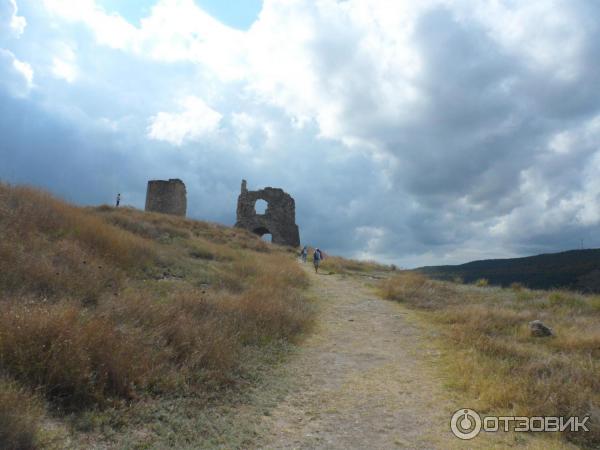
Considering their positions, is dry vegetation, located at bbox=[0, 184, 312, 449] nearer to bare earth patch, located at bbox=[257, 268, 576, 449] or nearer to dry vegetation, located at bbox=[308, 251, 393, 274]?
bare earth patch, located at bbox=[257, 268, 576, 449]

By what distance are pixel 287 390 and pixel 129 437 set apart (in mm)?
2311

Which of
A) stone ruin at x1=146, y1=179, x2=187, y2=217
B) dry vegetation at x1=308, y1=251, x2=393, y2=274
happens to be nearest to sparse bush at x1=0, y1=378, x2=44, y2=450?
dry vegetation at x1=308, y1=251, x2=393, y2=274

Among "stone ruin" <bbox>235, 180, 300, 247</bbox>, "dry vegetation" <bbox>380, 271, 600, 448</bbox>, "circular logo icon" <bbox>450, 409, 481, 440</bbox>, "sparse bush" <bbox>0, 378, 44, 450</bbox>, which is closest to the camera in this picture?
"sparse bush" <bbox>0, 378, 44, 450</bbox>

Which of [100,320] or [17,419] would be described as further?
[100,320]

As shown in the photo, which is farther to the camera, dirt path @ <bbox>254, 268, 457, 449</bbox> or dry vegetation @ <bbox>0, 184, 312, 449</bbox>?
dirt path @ <bbox>254, 268, 457, 449</bbox>

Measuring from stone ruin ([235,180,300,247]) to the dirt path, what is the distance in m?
26.9

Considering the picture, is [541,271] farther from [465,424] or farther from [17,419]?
[17,419]

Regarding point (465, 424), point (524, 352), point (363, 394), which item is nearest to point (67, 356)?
point (363, 394)

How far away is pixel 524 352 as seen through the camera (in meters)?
6.80

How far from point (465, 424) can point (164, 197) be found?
1253 inches

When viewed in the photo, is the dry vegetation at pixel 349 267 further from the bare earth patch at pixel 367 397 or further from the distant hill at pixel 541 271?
the bare earth patch at pixel 367 397

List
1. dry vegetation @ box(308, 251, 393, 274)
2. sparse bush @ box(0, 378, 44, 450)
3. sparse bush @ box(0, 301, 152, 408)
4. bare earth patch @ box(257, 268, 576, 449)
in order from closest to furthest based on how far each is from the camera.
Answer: sparse bush @ box(0, 378, 44, 450), sparse bush @ box(0, 301, 152, 408), bare earth patch @ box(257, 268, 576, 449), dry vegetation @ box(308, 251, 393, 274)

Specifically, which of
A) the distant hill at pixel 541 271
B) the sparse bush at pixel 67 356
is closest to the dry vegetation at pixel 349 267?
the distant hill at pixel 541 271

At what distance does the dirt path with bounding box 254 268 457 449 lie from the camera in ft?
13.8
